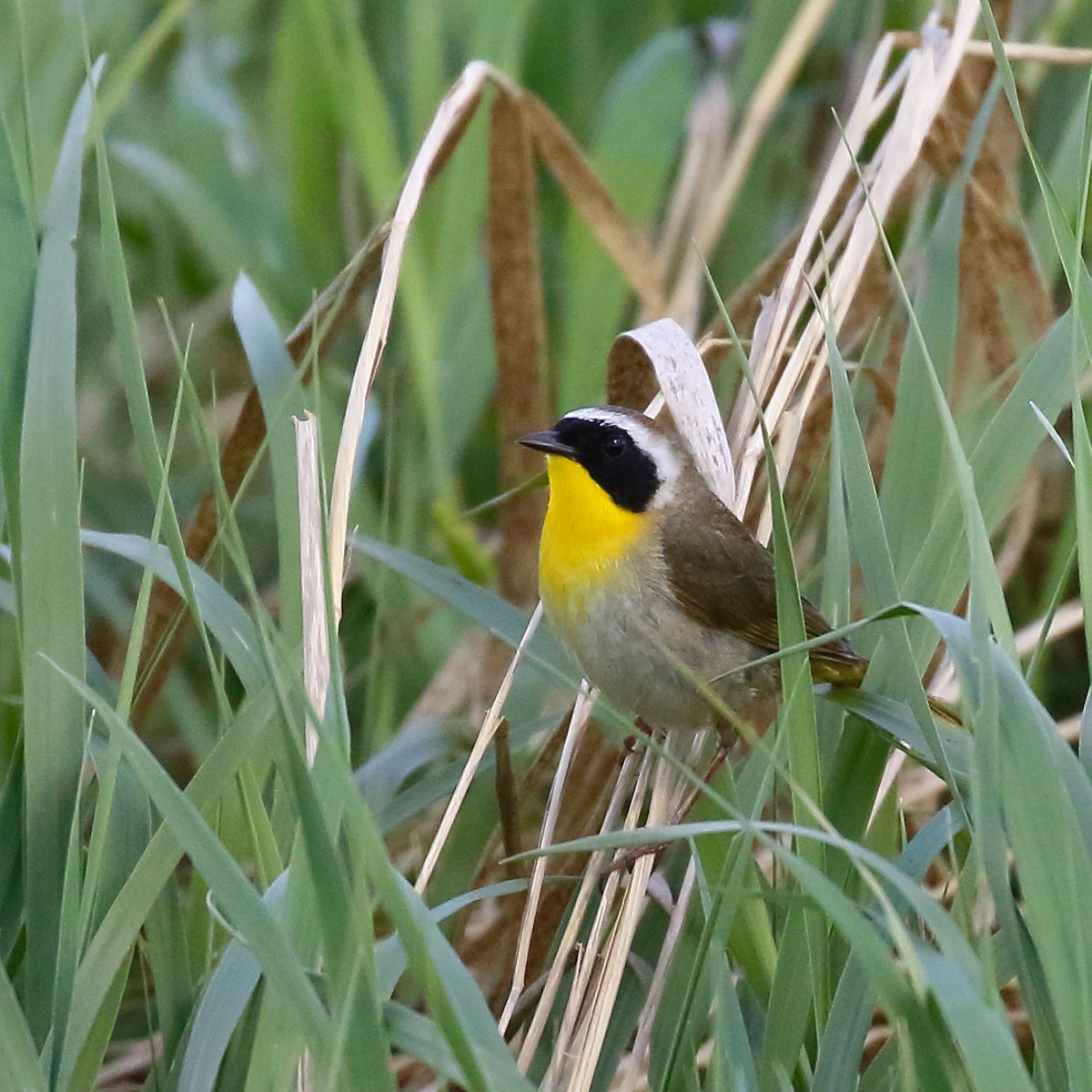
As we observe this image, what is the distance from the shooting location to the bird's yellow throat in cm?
285

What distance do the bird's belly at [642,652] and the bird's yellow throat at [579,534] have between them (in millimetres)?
26

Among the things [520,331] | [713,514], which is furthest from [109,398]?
[713,514]

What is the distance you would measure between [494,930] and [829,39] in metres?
3.64

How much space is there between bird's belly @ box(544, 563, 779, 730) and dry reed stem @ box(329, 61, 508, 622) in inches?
20.9

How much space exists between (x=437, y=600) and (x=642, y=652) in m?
0.57

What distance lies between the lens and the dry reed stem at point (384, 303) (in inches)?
92.8

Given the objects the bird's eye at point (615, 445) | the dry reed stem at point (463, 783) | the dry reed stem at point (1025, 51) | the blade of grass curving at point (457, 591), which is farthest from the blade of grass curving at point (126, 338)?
the dry reed stem at point (1025, 51)

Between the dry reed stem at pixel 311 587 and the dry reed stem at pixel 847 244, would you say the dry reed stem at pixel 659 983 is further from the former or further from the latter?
the dry reed stem at pixel 847 244

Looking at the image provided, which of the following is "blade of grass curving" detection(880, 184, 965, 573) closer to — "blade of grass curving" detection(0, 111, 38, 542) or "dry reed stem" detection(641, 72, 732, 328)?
"blade of grass curving" detection(0, 111, 38, 542)

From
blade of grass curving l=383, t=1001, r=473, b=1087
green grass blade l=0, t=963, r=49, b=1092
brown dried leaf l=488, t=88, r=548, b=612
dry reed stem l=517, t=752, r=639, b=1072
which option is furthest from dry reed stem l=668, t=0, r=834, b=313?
green grass blade l=0, t=963, r=49, b=1092

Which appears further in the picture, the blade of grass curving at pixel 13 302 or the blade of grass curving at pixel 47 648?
the blade of grass curving at pixel 13 302

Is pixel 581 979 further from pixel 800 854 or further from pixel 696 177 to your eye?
pixel 696 177

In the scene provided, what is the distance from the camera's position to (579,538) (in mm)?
2914

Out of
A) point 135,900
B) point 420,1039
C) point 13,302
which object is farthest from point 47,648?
point 420,1039
